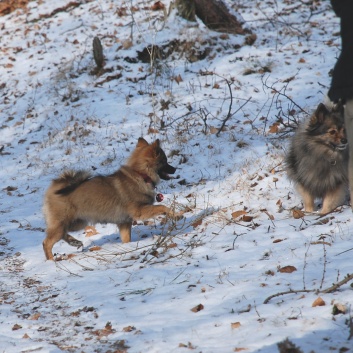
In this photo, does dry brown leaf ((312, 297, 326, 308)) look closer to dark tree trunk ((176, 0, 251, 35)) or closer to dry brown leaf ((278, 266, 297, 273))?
dry brown leaf ((278, 266, 297, 273))

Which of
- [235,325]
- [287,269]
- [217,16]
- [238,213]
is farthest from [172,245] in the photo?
[217,16]

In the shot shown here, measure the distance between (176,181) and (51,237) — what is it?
9.75 feet

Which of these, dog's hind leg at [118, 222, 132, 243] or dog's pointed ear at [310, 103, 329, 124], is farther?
dog's hind leg at [118, 222, 132, 243]

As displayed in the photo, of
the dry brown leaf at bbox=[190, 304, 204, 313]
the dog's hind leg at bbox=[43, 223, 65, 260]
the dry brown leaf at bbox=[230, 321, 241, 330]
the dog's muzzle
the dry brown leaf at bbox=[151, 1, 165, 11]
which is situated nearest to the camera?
the dry brown leaf at bbox=[230, 321, 241, 330]

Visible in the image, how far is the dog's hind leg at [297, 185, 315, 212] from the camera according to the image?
23.9 feet

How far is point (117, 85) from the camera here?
14547 millimetres

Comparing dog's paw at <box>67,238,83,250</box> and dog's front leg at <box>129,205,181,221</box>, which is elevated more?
dog's front leg at <box>129,205,181,221</box>

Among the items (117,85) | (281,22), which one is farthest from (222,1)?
(117,85)

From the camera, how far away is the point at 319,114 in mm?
6930

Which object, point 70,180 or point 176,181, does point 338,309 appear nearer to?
point 70,180

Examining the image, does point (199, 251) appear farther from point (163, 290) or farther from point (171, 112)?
point (171, 112)

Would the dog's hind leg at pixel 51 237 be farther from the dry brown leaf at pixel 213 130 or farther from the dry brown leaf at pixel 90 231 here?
the dry brown leaf at pixel 213 130

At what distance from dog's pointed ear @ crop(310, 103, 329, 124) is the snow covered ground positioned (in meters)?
1.20

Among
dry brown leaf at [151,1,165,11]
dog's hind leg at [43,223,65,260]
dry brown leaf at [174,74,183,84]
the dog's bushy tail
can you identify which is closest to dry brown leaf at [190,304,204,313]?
dog's hind leg at [43,223,65,260]
